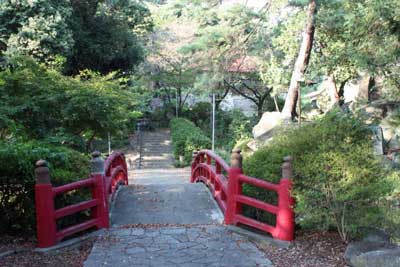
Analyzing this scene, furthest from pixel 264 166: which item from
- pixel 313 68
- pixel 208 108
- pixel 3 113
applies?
pixel 208 108

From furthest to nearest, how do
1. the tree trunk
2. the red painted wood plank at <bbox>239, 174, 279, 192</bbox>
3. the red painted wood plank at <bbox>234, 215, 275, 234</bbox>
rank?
the tree trunk
the red painted wood plank at <bbox>234, 215, 275, 234</bbox>
the red painted wood plank at <bbox>239, 174, 279, 192</bbox>

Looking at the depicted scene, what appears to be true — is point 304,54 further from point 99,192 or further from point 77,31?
point 77,31

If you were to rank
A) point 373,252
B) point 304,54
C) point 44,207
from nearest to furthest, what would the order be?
point 373,252
point 44,207
point 304,54

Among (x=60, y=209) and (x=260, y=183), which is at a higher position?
(x=260, y=183)

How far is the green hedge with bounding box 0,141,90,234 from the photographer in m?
4.53

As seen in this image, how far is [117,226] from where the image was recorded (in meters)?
5.39

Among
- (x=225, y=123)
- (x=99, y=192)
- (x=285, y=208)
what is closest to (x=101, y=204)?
(x=99, y=192)

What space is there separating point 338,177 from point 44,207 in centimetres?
329

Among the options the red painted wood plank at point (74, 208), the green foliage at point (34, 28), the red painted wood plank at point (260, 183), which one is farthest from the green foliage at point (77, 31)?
the red painted wood plank at point (260, 183)

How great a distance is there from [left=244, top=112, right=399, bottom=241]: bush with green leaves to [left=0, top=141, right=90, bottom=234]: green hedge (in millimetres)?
2789

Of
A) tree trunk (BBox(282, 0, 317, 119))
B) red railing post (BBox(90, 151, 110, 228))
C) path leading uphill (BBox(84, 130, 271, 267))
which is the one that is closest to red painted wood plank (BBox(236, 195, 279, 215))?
path leading uphill (BBox(84, 130, 271, 267))

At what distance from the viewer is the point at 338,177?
4.42 m

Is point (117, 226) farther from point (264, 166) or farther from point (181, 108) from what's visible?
point (181, 108)

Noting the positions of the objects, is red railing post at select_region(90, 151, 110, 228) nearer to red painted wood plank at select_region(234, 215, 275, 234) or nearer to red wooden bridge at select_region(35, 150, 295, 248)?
red wooden bridge at select_region(35, 150, 295, 248)
